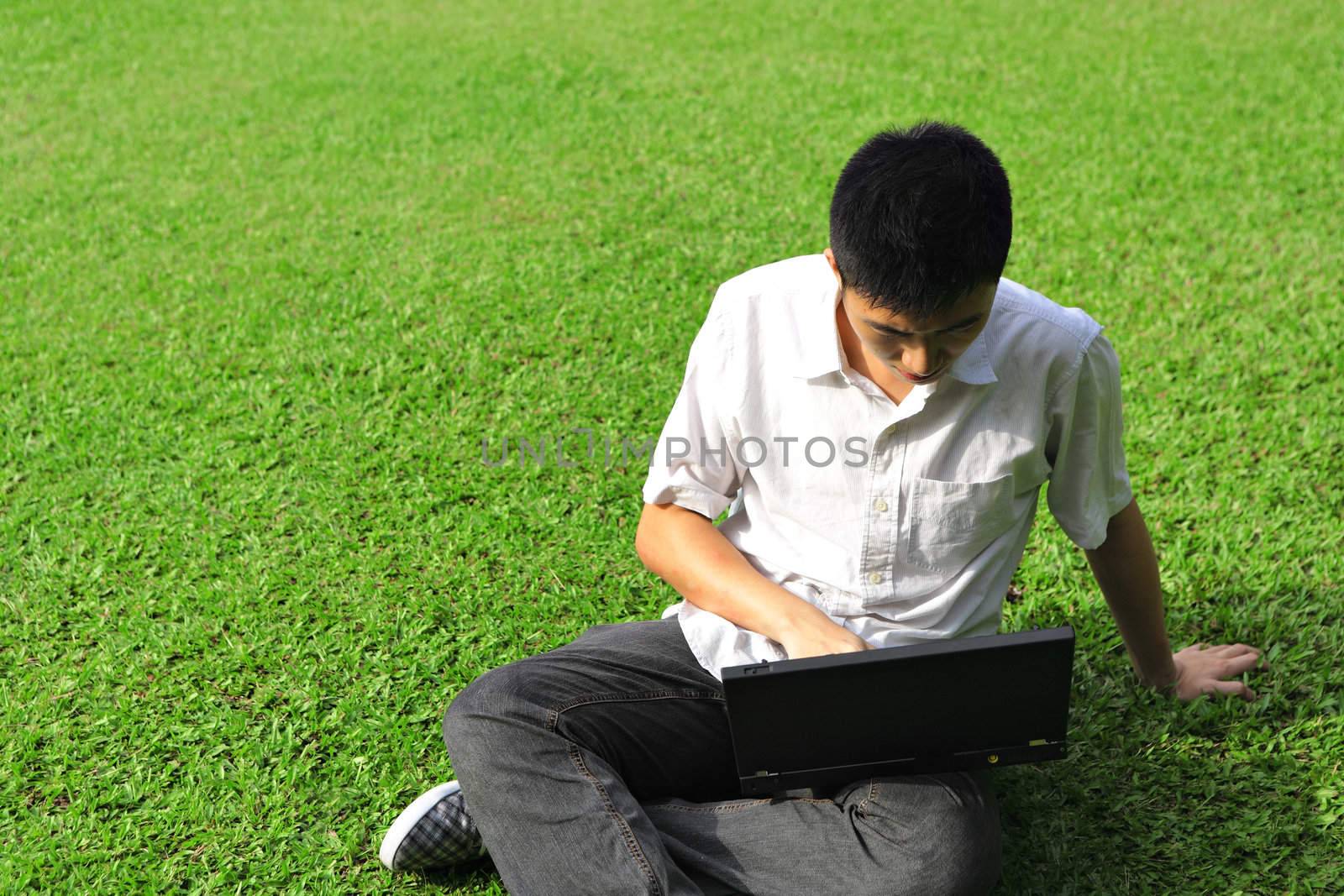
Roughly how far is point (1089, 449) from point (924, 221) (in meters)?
0.63

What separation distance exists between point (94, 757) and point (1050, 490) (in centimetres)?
224

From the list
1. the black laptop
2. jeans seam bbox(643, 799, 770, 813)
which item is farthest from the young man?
the black laptop

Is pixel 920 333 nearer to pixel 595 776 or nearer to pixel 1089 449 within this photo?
pixel 1089 449

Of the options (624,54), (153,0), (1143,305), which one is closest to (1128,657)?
(1143,305)

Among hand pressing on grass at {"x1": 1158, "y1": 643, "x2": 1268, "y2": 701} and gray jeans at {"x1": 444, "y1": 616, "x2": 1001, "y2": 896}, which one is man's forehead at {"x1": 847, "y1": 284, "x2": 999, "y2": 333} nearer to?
gray jeans at {"x1": 444, "y1": 616, "x2": 1001, "y2": 896}

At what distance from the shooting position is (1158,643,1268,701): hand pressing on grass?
8.81 ft

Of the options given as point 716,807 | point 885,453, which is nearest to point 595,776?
point 716,807

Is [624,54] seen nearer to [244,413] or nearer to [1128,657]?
[244,413]

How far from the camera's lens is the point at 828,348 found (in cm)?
205

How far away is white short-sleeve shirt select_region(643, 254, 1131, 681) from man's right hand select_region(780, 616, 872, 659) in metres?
0.11

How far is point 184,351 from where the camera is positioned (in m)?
4.27

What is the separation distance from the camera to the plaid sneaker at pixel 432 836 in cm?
229

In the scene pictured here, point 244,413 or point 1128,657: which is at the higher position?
point 244,413

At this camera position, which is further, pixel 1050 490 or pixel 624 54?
pixel 624 54
